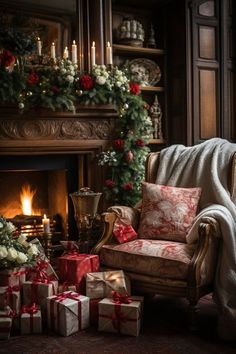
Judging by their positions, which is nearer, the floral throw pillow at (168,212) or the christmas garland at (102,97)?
the floral throw pillow at (168,212)

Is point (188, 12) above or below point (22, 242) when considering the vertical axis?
above

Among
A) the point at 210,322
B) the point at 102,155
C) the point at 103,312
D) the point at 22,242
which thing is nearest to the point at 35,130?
the point at 102,155

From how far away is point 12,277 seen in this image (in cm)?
274

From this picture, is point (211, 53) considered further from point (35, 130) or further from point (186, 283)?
point (186, 283)

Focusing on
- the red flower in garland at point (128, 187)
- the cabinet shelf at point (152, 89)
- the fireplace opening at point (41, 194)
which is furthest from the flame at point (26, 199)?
the cabinet shelf at point (152, 89)

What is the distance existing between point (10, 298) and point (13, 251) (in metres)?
0.30

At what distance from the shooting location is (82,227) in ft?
11.3

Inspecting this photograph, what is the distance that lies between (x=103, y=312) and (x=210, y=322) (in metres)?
Result: 0.69

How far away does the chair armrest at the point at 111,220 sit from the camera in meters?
3.12

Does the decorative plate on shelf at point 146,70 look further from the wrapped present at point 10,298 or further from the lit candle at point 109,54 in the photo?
the wrapped present at point 10,298

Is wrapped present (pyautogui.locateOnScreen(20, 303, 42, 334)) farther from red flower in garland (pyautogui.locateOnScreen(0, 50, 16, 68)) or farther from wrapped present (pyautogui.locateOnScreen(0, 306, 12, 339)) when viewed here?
red flower in garland (pyautogui.locateOnScreen(0, 50, 16, 68))

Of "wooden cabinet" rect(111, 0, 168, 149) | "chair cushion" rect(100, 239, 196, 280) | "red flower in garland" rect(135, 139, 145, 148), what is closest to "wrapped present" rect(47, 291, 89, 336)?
"chair cushion" rect(100, 239, 196, 280)

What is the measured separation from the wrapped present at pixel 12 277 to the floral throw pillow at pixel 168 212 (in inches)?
33.4

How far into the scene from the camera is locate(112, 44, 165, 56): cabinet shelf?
4.78 meters
